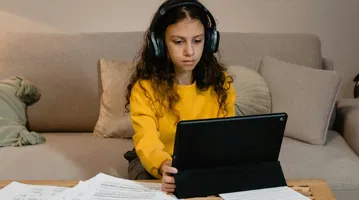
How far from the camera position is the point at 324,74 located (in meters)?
1.95

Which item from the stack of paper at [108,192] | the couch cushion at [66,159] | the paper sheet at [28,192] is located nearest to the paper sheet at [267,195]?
the stack of paper at [108,192]

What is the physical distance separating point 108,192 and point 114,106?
0.87 meters

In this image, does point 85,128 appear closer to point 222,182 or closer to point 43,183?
point 43,183

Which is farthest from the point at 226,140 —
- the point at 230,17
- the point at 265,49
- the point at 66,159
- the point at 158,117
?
the point at 230,17

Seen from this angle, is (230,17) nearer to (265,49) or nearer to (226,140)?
(265,49)

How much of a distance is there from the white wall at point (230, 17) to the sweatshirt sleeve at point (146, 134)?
3.40 ft

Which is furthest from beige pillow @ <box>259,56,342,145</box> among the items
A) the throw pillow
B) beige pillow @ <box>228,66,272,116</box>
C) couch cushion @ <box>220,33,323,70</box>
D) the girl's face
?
the throw pillow

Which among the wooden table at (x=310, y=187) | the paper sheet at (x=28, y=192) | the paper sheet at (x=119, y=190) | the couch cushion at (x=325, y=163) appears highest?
the paper sheet at (x=119, y=190)

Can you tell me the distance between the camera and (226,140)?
3.65 ft

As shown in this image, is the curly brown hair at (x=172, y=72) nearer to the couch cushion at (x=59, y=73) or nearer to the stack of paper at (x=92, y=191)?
the stack of paper at (x=92, y=191)

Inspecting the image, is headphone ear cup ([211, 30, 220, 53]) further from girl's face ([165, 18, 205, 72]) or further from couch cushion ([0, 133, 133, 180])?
couch cushion ([0, 133, 133, 180])

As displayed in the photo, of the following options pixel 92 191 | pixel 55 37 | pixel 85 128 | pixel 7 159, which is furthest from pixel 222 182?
pixel 55 37

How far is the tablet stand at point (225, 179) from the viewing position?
1140mm

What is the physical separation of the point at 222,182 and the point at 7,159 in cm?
93
